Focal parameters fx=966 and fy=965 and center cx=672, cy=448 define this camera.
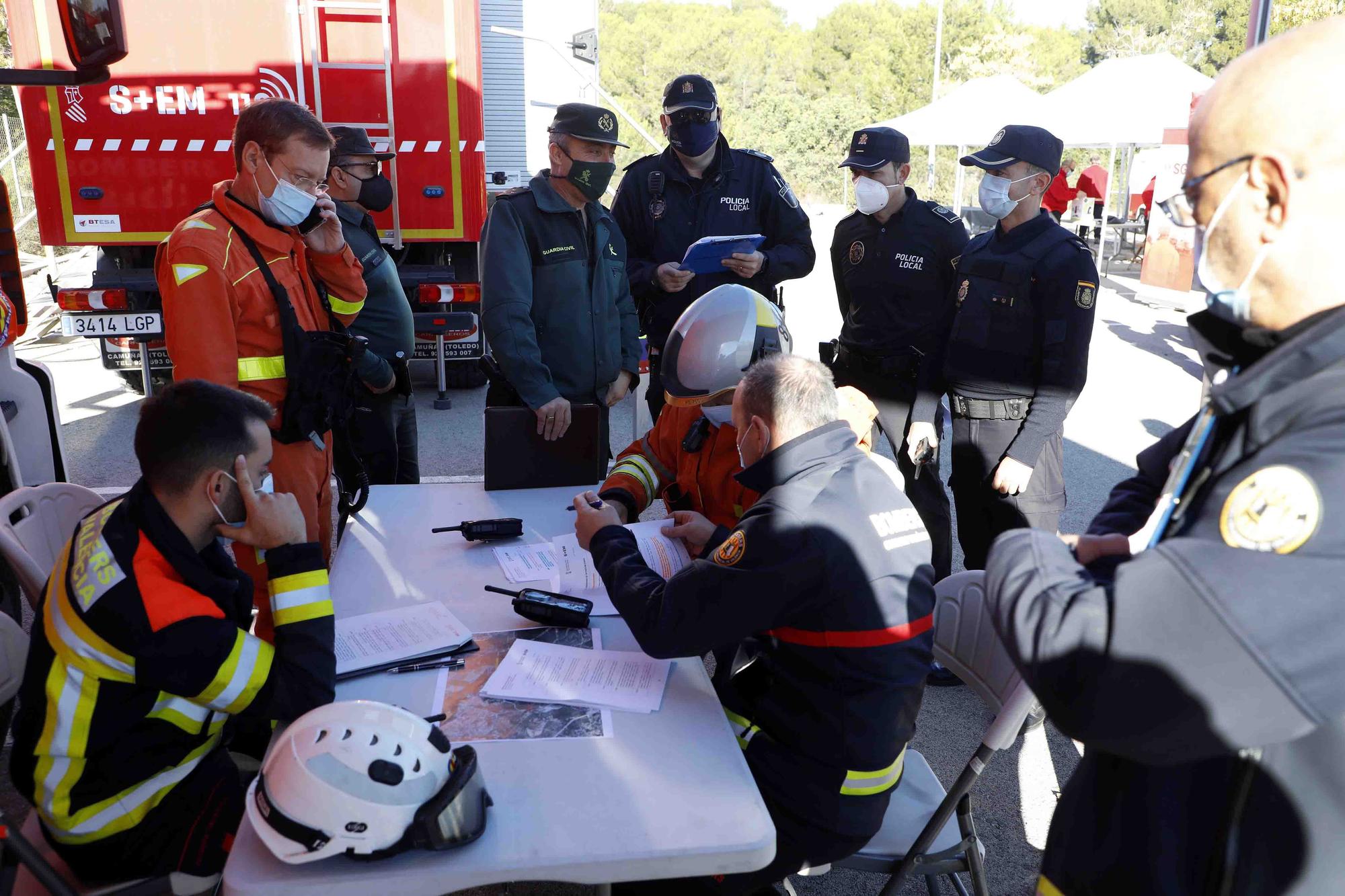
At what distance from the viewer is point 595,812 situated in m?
1.48

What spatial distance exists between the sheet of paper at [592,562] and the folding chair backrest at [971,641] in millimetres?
616

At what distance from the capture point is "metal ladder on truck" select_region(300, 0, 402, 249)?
558cm

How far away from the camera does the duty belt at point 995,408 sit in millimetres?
3334

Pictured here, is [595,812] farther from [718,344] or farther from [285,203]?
[285,203]

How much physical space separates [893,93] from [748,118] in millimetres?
6927

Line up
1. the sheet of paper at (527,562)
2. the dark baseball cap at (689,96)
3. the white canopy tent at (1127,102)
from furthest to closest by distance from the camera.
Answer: the white canopy tent at (1127,102)
the dark baseball cap at (689,96)
the sheet of paper at (527,562)

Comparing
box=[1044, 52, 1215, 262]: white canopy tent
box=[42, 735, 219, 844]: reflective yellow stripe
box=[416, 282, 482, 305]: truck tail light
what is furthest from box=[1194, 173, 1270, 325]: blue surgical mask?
box=[1044, 52, 1215, 262]: white canopy tent

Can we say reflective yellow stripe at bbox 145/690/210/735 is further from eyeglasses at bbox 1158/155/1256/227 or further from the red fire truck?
the red fire truck

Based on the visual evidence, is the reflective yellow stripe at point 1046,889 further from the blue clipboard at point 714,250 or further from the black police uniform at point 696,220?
the black police uniform at point 696,220

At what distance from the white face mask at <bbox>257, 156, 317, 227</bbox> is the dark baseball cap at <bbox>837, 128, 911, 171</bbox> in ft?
7.26

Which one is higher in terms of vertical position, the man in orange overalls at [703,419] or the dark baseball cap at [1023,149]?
the dark baseball cap at [1023,149]

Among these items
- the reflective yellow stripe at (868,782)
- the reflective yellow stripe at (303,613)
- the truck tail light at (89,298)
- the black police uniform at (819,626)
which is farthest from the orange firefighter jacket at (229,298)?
the truck tail light at (89,298)

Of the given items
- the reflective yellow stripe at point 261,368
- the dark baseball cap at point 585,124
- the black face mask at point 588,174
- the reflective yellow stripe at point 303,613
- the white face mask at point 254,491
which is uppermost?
the dark baseball cap at point 585,124

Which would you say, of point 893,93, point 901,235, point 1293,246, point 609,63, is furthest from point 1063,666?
point 609,63
